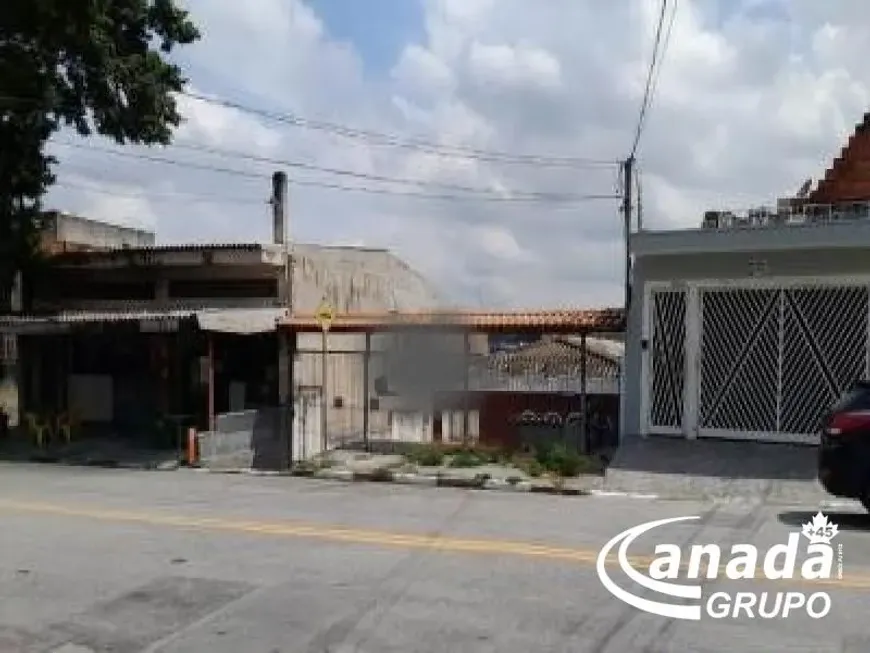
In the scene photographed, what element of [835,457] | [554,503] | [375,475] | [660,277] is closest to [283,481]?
[375,475]

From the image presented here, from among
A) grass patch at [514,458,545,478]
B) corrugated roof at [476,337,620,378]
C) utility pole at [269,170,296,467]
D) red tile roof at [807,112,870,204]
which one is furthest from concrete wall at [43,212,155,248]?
red tile roof at [807,112,870,204]

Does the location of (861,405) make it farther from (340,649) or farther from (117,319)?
(117,319)

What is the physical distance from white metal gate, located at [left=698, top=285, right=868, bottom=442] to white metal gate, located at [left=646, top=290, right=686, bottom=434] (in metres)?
0.37

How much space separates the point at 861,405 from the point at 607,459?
7094 millimetres

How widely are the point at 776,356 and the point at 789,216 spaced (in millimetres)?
2359

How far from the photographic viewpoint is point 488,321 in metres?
19.7

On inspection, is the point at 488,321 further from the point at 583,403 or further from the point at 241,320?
the point at 241,320

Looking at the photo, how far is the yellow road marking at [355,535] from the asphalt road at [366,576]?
0.03 m

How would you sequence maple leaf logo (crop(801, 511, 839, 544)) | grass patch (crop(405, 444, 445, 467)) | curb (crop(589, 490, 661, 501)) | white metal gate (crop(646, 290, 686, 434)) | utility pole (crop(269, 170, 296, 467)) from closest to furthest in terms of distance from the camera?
maple leaf logo (crop(801, 511, 839, 544)), curb (crop(589, 490, 661, 501)), white metal gate (crop(646, 290, 686, 434)), grass patch (crop(405, 444, 445, 467)), utility pole (crop(269, 170, 296, 467))

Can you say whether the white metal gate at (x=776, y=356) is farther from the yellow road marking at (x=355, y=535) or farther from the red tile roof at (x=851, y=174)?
the yellow road marking at (x=355, y=535)

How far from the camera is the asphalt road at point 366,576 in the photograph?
6812 millimetres

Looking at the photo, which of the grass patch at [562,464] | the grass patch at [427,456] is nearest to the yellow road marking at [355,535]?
the grass patch at [562,464]

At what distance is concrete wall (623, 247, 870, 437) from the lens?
15766 mm

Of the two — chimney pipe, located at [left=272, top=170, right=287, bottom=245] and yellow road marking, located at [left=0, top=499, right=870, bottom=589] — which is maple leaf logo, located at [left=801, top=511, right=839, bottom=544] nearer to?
yellow road marking, located at [left=0, top=499, right=870, bottom=589]
